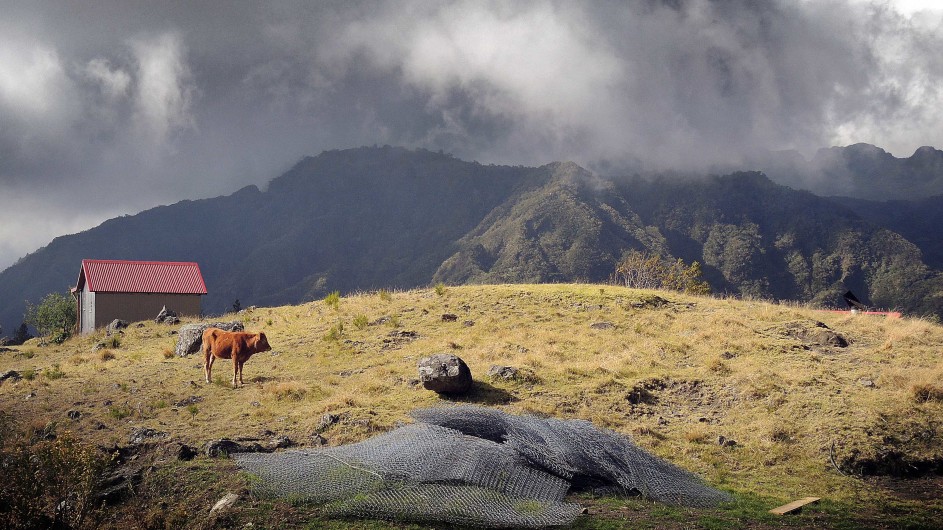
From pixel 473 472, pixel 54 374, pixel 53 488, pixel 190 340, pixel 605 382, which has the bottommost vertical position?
pixel 473 472

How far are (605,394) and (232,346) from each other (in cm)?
1195

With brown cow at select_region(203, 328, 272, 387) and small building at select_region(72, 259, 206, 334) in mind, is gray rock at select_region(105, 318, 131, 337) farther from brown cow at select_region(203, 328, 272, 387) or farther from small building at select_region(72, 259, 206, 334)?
brown cow at select_region(203, 328, 272, 387)

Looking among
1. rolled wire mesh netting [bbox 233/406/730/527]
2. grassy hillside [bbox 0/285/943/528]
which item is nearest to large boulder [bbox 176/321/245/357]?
grassy hillside [bbox 0/285/943/528]

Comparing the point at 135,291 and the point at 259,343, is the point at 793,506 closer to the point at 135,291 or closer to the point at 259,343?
the point at 259,343

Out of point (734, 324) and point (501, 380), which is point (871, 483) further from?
point (734, 324)

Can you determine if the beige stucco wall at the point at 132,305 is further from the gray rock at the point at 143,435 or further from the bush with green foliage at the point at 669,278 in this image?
the bush with green foliage at the point at 669,278

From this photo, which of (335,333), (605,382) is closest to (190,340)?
(335,333)

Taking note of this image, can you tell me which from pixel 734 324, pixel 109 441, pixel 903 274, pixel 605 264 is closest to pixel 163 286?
pixel 109 441

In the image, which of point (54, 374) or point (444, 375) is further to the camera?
point (54, 374)

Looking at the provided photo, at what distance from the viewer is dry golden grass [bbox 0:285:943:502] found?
1642cm

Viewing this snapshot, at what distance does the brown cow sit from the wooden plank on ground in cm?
1588

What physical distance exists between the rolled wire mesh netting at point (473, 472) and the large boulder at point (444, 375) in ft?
10.5

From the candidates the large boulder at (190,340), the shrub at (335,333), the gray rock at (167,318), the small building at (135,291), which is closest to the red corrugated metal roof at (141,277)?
the small building at (135,291)

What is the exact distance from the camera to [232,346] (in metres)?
21.7
